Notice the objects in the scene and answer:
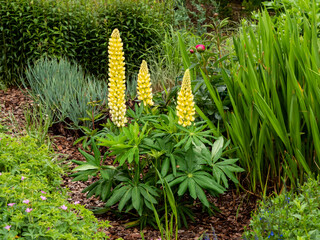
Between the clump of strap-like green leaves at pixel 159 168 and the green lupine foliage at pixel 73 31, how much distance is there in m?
3.30

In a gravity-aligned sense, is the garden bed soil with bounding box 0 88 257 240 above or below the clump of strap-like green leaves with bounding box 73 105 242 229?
below

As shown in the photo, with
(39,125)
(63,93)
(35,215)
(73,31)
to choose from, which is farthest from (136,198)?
(73,31)

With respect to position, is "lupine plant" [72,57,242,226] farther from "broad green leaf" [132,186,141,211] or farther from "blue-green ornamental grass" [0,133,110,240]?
"blue-green ornamental grass" [0,133,110,240]

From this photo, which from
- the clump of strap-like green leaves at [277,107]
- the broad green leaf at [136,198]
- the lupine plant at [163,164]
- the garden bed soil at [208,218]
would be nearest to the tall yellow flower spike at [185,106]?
the lupine plant at [163,164]

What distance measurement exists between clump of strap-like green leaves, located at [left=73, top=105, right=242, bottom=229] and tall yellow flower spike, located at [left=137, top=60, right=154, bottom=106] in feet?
0.35

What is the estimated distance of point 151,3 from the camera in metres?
7.80

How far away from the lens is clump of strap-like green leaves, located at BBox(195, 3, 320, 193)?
332 centimetres

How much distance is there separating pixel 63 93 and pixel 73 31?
1496mm

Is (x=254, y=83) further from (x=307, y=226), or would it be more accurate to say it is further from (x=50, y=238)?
(x=50, y=238)

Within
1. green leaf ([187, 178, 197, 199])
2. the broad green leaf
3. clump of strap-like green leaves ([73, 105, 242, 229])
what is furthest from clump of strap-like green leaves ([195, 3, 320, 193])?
the broad green leaf

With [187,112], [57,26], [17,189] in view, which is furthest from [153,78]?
[17,189]

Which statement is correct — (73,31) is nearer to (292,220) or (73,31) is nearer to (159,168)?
(159,168)

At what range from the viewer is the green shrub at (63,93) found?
5102 mm

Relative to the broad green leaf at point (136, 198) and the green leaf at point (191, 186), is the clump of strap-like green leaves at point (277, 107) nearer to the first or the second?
the green leaf at point (191, 186)
